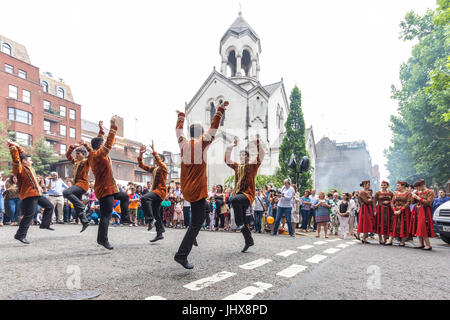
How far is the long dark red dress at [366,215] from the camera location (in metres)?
10.0

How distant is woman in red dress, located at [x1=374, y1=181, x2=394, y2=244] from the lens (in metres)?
9.86

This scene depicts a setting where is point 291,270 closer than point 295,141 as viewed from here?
Yes

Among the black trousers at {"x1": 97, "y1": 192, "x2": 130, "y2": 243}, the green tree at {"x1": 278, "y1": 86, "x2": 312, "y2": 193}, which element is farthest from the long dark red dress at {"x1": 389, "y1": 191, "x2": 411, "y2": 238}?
the green tree at {"x1": 278, "y1": 86, "x2": 312, "y2": 193}

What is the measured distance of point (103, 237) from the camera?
5.96 metres

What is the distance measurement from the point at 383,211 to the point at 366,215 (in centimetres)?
53

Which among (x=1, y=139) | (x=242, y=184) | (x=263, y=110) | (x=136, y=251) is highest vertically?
(x=263, y=110)

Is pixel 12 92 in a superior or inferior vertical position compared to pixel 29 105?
superior

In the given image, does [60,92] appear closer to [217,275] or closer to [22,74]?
[22,74]

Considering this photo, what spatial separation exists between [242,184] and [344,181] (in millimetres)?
73641

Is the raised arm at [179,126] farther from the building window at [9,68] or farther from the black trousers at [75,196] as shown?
the building window at [9,68]

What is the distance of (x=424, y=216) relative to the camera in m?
9.00

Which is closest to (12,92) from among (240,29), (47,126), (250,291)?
(47,126)
